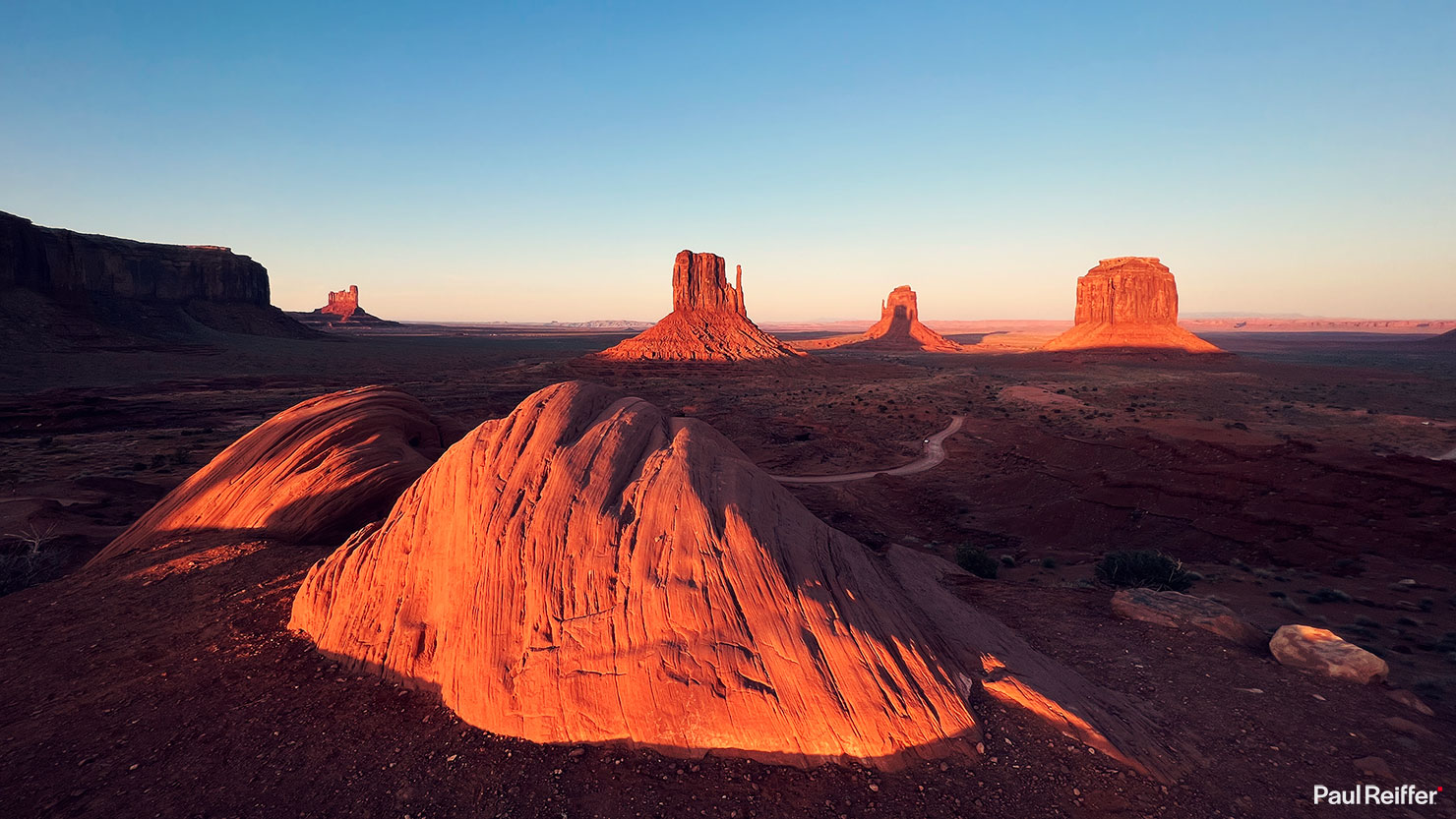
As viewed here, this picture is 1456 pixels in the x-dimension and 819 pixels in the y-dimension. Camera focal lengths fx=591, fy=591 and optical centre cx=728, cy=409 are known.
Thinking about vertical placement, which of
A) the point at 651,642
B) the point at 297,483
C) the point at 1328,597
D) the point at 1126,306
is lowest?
the point at 1328,597

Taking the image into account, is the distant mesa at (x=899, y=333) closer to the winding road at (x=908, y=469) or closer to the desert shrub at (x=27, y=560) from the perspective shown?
the winding road at (x=908, y=469)

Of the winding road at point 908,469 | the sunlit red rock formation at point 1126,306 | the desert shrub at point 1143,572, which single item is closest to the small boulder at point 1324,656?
the desert shrub at point 1143,572

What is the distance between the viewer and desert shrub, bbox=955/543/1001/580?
12773 mm

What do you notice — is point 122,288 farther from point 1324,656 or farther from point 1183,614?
point 1324,656

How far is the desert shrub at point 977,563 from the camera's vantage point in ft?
41.9

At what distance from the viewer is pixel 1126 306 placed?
98062 mm

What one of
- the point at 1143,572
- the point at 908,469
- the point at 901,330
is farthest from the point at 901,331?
the point at 1143,572

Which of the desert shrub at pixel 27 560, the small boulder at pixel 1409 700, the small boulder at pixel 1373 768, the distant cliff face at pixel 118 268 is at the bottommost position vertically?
the small boulder at pixel 1409 700

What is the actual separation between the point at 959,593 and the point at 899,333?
132m

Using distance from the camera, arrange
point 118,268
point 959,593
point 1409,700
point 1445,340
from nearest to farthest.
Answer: point 1409,700, point 959,593, point 118,268, point 1445,340

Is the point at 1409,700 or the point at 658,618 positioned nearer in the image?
the point at 658,618

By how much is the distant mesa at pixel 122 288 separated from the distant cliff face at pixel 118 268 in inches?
5.1

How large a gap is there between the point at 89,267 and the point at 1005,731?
420ft

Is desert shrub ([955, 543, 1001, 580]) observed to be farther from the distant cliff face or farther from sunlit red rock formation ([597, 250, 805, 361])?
the distant cliff face
